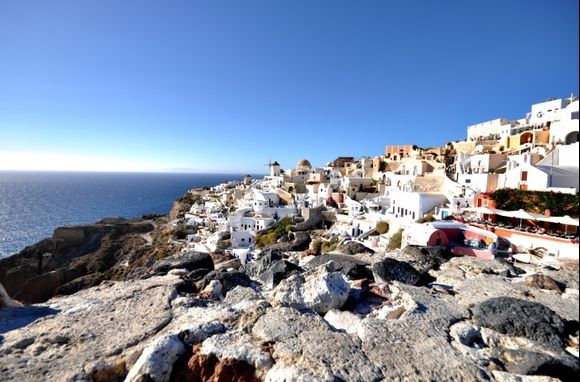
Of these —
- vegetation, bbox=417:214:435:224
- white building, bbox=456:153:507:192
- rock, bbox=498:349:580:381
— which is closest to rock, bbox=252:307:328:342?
rock, bbox=498:349:580:381

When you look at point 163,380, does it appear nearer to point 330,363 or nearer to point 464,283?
point 330,363

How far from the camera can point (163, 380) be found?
5301mm

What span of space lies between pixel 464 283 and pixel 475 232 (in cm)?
383

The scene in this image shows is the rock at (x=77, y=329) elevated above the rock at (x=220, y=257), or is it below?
above

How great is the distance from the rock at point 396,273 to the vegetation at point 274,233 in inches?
604

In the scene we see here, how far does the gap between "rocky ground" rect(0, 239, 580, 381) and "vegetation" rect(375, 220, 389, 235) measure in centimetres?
971

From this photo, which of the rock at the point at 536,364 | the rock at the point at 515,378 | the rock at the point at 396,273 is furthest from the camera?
the rock at the point at 396,273

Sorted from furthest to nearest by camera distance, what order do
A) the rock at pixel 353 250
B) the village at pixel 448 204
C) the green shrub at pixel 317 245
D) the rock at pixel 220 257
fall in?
the green shrub at pixel 317 245, the rock at pixel 220 257, the rock at pixel 353 250, the village at pixel 448 204

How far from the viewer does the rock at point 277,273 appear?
411 inches

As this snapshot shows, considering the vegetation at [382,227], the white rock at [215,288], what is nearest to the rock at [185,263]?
the white rock at [215,288]

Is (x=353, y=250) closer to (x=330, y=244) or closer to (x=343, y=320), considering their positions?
(x=330, y=244)

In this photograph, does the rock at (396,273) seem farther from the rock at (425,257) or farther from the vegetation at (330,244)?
the vegetation at (330,244)

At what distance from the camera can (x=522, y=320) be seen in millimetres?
6473

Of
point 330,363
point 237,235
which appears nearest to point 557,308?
point 330,363
